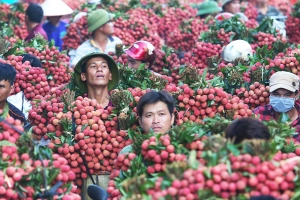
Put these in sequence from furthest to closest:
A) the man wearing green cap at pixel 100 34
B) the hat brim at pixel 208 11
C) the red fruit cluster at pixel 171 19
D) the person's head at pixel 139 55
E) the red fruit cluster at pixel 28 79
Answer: the hat brim at pixel 208 11, the red fruit cluster at pixel 171 19, the man wearing green cap at pixel 100 34, the person's head at pixel 139 55, the red fruit cluster at pixel 28 79

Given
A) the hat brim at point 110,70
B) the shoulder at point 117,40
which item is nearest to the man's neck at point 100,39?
the shoulder at point 117,40

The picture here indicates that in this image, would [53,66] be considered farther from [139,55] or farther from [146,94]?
[146,94]

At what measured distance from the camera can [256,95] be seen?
24.2 feet

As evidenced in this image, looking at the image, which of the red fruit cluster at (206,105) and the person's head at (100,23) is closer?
the red fruit cluster at (206,105)

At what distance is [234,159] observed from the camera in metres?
4.50

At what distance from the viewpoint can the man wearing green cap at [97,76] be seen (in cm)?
710

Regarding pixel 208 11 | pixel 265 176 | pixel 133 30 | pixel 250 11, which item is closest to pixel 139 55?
pixel 133 30

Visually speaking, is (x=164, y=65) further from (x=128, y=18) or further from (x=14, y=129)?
(x=14, y=129)

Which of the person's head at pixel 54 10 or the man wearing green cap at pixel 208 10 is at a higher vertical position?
the man wearing green cap at pixel 208 10

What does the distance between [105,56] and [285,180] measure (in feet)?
10.2

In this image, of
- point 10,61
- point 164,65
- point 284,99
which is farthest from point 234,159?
point 164,65

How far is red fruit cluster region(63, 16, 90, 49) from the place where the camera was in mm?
11188

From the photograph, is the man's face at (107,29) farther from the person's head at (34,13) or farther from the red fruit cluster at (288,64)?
the red fruit cluster at (288,64)

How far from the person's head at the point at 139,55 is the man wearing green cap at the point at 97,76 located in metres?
1.08
